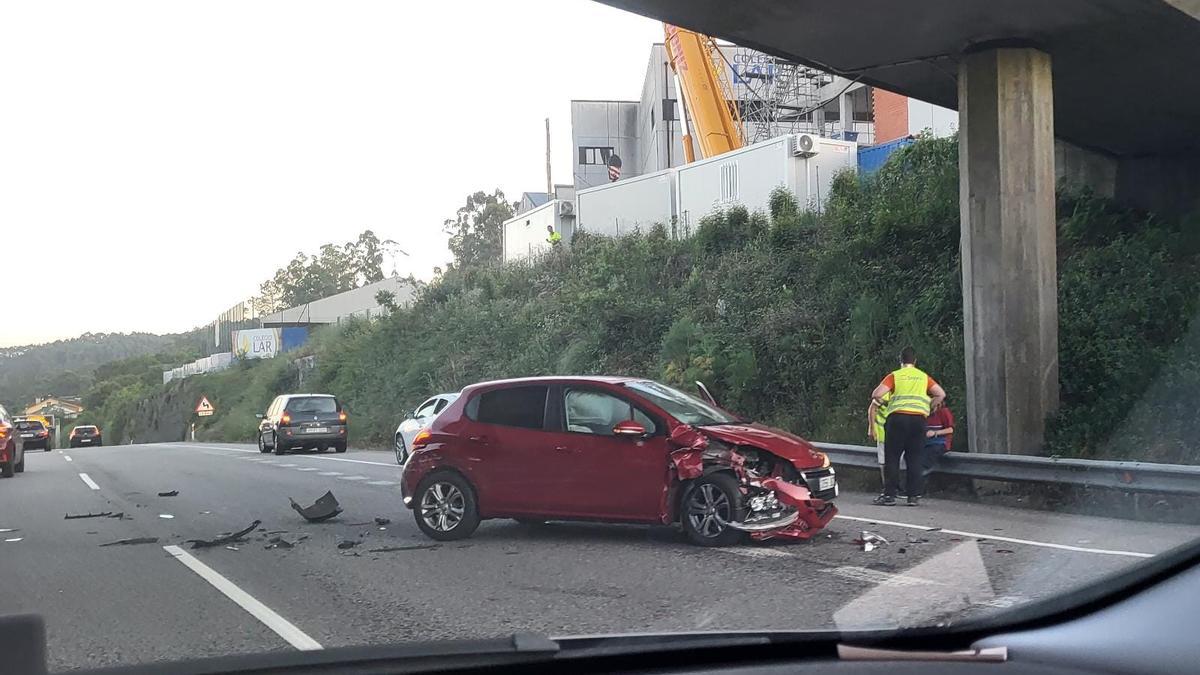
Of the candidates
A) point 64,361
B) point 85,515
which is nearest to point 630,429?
point 85,515

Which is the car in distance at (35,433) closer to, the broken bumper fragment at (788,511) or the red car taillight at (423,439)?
the red car taillight at (423,439)

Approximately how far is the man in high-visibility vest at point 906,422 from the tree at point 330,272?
3462 inches

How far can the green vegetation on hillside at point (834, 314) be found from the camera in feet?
47.5

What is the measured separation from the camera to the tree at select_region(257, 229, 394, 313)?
98.5 metres

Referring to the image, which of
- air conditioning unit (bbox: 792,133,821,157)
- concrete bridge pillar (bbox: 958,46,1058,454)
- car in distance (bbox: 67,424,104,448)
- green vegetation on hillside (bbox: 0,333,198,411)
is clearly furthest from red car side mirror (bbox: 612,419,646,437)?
green vegetation on hillside (bbox: 0,333,198,411)

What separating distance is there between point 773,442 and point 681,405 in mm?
1043

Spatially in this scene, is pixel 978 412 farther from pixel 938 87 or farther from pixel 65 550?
pixel 65 550

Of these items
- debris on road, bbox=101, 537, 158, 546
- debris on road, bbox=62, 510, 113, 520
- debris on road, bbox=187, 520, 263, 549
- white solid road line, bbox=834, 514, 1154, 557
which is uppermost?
white solid road line, bbox=834, 514, 1154, 557

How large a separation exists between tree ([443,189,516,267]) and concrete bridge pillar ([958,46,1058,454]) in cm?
6202

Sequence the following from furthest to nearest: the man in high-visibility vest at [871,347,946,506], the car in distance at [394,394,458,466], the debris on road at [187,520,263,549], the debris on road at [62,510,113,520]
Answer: the car in distance at [394,394,458,466], the debris on road at [62,510,113,520], the man in high-visibility vest at [871,347,946,506], the debris on road at [187,520,263,549]

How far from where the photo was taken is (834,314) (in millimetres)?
20688

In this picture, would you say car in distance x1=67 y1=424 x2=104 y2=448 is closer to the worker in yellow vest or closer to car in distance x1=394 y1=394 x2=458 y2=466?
car in distance x1=394 y1=394 x2=458 y2=466

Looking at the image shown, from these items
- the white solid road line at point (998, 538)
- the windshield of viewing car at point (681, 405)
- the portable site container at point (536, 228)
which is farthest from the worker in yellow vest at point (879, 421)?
the portable site container at point (536, 228)

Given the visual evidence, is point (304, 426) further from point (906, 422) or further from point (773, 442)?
point (773, 442)
